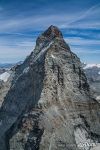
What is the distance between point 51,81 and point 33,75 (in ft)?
13.6

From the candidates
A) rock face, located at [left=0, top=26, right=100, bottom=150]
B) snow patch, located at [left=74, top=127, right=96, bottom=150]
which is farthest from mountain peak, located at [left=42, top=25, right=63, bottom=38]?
snow patch, located at [left=74, top=127, right=96, bottom=150]

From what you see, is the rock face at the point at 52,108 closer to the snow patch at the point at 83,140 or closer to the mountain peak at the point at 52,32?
the snow patch at the point at 83,140

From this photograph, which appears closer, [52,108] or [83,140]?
[52,108]

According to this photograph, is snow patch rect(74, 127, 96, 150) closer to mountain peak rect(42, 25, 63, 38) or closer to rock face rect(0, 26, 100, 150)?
rock face rect(0, 26, 100, 150)

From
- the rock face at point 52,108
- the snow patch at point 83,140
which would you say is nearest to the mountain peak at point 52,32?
the rock face at point 52,108

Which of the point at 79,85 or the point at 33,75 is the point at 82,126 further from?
the point at 33,75

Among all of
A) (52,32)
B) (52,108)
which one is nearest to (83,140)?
(52,108)

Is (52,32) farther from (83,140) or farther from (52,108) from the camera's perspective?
(83,140)

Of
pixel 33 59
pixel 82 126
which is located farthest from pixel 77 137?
pixel 33 59

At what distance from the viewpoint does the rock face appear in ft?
196

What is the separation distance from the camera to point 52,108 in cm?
6188

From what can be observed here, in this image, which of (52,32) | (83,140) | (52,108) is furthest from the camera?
(52,32)

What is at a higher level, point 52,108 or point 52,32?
point 52,32

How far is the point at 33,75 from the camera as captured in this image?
66.9 meters
